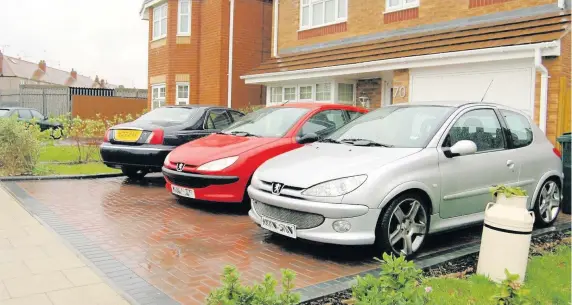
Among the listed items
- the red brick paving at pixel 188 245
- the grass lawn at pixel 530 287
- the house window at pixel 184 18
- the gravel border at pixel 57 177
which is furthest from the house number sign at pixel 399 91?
the house window at pixel 184 18

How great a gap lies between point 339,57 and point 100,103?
1852 centimetres

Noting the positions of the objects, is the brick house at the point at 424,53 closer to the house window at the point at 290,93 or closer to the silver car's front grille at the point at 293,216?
the house window at the point at 290,93

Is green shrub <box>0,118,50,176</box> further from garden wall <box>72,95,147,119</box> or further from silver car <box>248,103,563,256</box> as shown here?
garden wall <box>72,95,147,119</box>

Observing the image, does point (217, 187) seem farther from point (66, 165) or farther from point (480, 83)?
point (66, 165)

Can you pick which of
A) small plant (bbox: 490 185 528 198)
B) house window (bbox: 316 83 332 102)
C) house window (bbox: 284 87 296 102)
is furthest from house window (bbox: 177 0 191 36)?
small plant (bbox: 490 185 528 198)

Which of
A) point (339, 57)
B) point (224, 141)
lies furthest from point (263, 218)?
point (339, 57)

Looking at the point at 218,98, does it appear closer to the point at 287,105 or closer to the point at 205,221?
the point at 287,105

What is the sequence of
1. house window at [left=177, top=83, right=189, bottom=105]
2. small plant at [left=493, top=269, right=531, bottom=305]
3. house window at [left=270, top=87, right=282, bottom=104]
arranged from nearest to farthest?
small plant at [left=493, top=269, right=531, bottom=305]
house window at [left=270, top=87, right=282, bottom=104]
house window at [left=177, top=83, right=189, bottom=105]

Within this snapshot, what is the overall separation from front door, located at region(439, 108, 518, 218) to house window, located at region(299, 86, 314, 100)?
31.5 ft

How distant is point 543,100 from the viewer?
922 cm

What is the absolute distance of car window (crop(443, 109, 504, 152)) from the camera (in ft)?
18.4

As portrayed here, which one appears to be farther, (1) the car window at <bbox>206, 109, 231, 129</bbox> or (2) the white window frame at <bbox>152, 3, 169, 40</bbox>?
(2) the white window frame at <bbox>152, 3, 169, 40</bbox>

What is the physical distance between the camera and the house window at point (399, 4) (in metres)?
12.7

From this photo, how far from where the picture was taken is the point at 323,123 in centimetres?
776
